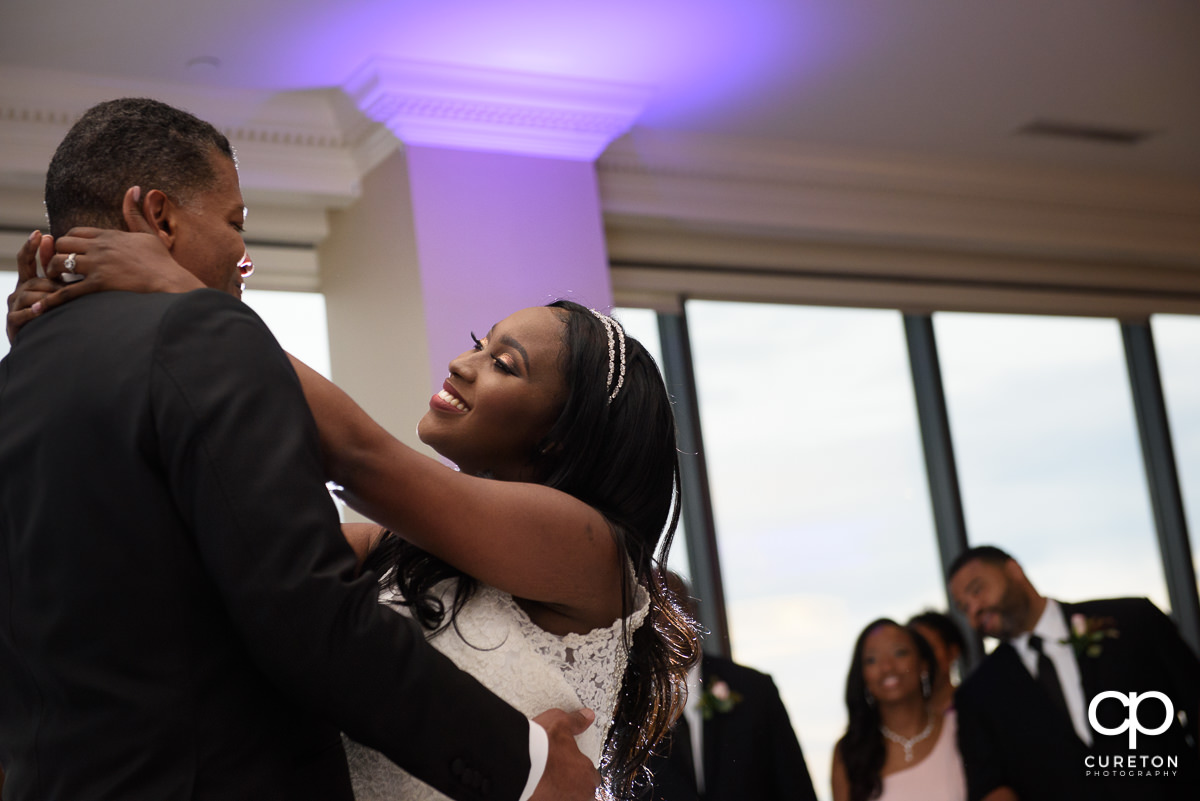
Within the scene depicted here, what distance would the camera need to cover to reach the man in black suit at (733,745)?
4.03 m

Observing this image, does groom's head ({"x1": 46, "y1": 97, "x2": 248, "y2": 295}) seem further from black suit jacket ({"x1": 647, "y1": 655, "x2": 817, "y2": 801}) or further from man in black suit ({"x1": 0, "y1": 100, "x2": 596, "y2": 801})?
black suit jacket ({"x1": 647, "y1": 655, "x2": 817, "y2": 801})

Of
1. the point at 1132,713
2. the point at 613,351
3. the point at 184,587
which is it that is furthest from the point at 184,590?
the point at 1132,713

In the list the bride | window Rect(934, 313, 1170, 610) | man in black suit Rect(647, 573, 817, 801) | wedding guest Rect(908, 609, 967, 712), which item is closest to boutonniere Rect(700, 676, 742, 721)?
man in black suit Rect(647, 573, 817, 801)

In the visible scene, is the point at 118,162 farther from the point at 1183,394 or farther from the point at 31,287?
the point at 1183,394

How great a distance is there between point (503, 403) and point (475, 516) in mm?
329

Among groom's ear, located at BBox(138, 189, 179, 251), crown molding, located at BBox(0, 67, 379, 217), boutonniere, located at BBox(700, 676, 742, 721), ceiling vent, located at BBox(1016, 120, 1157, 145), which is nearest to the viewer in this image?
groom's ear, located at BBox(138, 189, 179, 251)

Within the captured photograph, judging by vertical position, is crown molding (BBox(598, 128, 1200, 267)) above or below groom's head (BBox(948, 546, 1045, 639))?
above

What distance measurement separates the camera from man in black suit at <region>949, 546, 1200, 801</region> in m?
4.82

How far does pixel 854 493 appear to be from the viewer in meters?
6.31

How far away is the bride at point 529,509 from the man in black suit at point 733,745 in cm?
192

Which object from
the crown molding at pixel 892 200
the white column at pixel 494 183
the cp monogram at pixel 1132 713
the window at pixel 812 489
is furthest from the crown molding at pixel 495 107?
the cp monogram at pixel 1132 713

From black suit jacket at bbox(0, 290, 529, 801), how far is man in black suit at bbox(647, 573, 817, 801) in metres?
2.70

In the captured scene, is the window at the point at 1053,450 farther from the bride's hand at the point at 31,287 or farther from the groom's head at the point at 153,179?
the bride's hand at the point at 31,287

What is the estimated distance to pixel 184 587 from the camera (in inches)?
50.9
